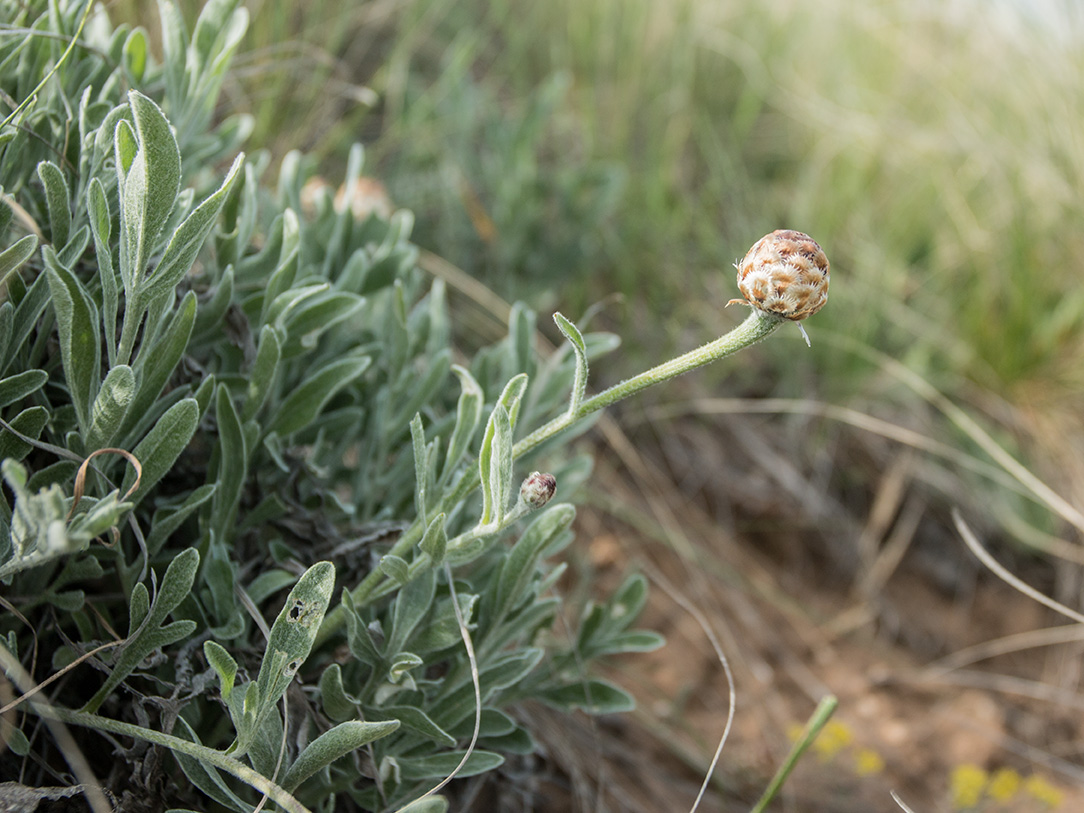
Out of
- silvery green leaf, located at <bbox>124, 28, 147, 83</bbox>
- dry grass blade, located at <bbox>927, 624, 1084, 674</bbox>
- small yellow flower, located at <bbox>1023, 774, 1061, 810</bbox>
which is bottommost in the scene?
dry grass blade, located at <bbox>927, 624, 1084, 674</bbox>

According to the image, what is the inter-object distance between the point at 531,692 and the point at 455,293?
1.38 metres

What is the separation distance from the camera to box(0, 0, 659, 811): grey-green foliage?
0.86 meters

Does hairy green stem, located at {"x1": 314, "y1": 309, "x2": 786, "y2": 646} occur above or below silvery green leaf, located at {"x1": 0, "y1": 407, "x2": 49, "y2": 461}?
above

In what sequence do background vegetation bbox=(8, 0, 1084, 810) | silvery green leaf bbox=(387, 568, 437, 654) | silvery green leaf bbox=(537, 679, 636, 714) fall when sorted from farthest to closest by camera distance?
background vegetation bbox=(8, 0, 1084, 810) < silvery green leaf bbox=(537, 679, 636, 714) < silvery green leaf bbox=(387, 568, 437, 654)

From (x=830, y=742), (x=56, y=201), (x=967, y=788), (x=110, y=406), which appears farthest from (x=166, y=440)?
(x=967, y=788)

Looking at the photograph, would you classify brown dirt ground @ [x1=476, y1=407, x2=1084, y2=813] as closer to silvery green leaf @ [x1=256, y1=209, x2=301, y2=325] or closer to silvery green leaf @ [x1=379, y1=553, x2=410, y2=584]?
silvery green leaf @ [x1=379, y1=553, x2=410, y2=584]

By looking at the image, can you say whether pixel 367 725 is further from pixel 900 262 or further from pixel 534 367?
pixel 900 262

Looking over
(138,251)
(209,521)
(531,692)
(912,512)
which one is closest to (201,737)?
(209,521)

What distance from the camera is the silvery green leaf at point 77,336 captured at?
85 centimetres

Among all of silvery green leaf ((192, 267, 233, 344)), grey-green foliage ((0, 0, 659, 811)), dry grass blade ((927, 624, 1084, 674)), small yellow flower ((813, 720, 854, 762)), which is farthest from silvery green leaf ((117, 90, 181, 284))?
dry grass blade ((927, 624, 1084, 674))

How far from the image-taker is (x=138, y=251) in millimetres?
846

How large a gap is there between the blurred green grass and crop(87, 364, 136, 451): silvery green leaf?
5.05ft

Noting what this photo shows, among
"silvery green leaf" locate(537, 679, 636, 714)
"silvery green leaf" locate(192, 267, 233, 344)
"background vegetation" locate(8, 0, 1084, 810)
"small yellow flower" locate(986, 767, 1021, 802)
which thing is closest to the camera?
"silvery green leaf" locate(192, 267, 233, 344)

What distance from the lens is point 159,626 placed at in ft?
3.02
